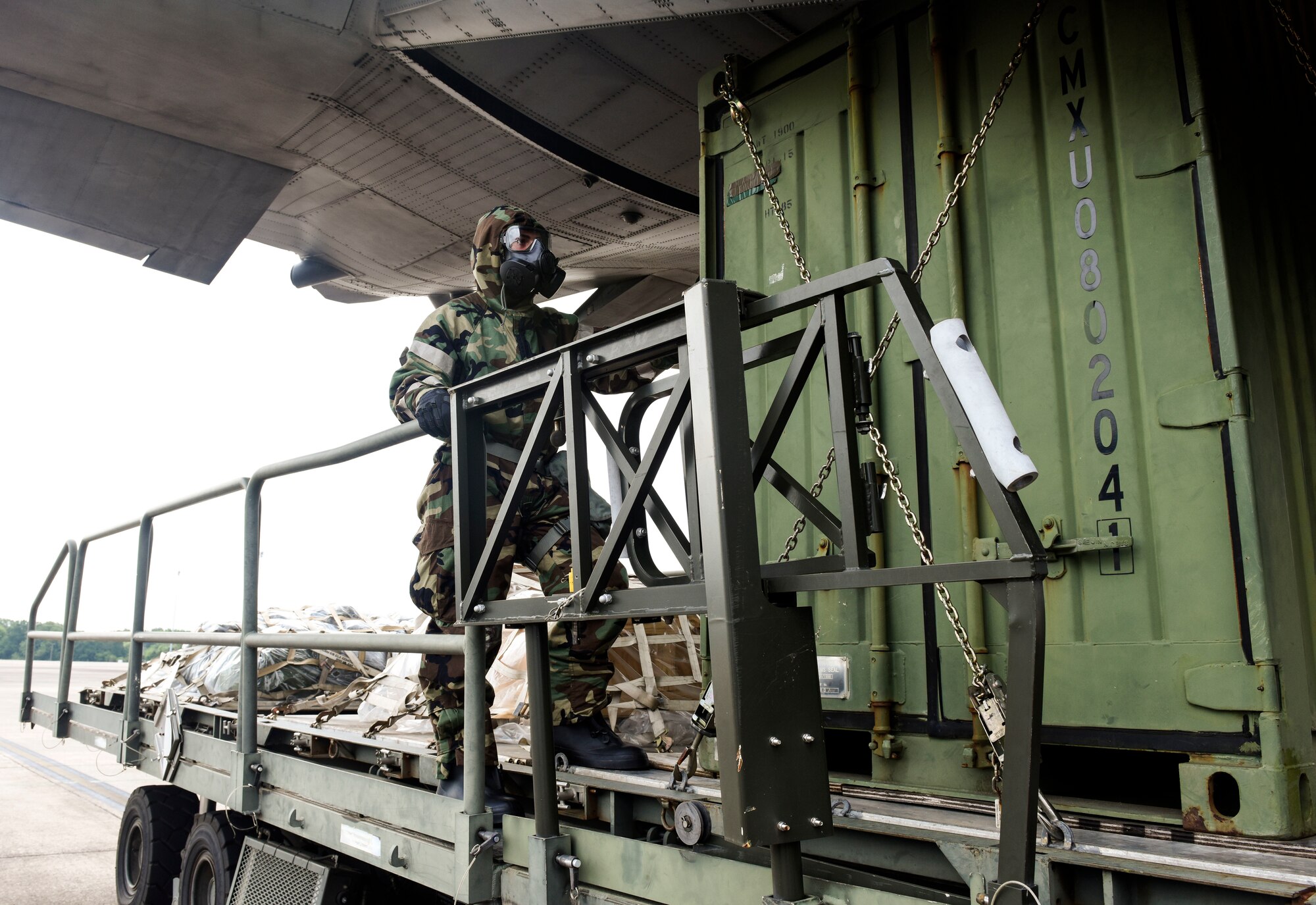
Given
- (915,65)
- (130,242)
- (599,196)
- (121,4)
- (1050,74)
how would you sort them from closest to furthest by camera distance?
(1050,74)
(915,65)
(121,4)
(599,196)
(130,242)

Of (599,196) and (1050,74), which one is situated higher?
(599,196)

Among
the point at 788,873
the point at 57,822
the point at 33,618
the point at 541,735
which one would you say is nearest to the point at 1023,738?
the point at 788,873

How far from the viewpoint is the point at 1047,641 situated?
248cm

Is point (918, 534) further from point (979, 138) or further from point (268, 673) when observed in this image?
point (268, 673)

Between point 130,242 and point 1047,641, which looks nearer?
point 1047,641

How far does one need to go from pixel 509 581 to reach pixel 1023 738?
2035 mm

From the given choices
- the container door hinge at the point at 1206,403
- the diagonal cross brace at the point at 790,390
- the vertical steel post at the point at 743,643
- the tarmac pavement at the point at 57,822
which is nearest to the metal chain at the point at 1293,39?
the container door hinge at the point at 1206,403

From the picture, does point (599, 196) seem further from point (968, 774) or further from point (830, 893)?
point (830, 893)

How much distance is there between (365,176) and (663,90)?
2018 mm

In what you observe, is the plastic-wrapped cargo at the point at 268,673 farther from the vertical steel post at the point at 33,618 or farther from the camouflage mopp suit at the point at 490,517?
the camouflage mopp suit at the point at 490,517

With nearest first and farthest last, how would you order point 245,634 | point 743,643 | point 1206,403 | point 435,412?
point 743,643 < point 1206,403 < point 435,412 < point 245,634

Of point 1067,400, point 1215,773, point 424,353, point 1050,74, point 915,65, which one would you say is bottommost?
point 1215,773

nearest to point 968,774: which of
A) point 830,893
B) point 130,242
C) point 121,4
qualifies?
point 830,893

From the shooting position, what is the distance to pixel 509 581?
3.31 m
